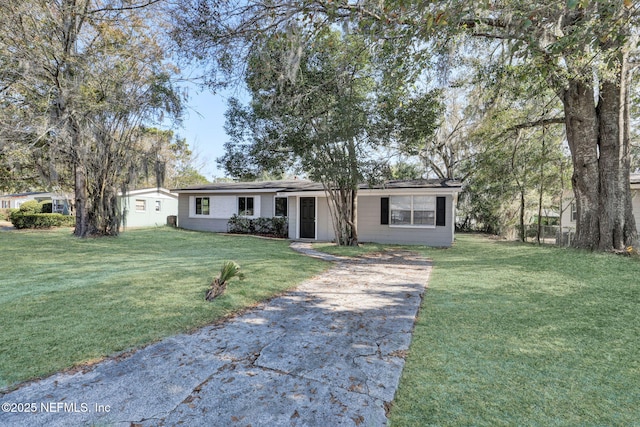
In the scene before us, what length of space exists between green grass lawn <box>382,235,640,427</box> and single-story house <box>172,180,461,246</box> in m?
6.58

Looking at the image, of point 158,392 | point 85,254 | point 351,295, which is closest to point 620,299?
point 351,295

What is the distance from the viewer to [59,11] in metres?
9.29

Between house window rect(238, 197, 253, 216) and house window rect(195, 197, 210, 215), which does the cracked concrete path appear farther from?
house window rect(195, 197, 210, 215)

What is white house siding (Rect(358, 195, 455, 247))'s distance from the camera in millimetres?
12570

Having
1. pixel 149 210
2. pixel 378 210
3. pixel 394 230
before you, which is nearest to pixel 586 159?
pixel 394 230

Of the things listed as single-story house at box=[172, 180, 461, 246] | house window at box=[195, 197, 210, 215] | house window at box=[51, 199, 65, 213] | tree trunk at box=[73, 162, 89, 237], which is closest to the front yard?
tree trunk at box=[73, 162, 89, 237]

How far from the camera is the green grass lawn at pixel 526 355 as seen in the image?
6.90ft

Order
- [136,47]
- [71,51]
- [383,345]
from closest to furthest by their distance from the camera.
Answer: [383,345], [71,51], [136,47]

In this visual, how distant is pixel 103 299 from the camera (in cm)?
432

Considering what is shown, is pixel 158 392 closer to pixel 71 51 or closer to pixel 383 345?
pixel 383 345

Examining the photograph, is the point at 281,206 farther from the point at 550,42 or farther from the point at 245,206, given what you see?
the point at 550,42

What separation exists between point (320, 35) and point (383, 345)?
5.08 metres

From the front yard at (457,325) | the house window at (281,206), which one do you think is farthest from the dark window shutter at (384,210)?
the front yard at (457,325)

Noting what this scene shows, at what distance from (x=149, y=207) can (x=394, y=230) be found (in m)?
17.1
